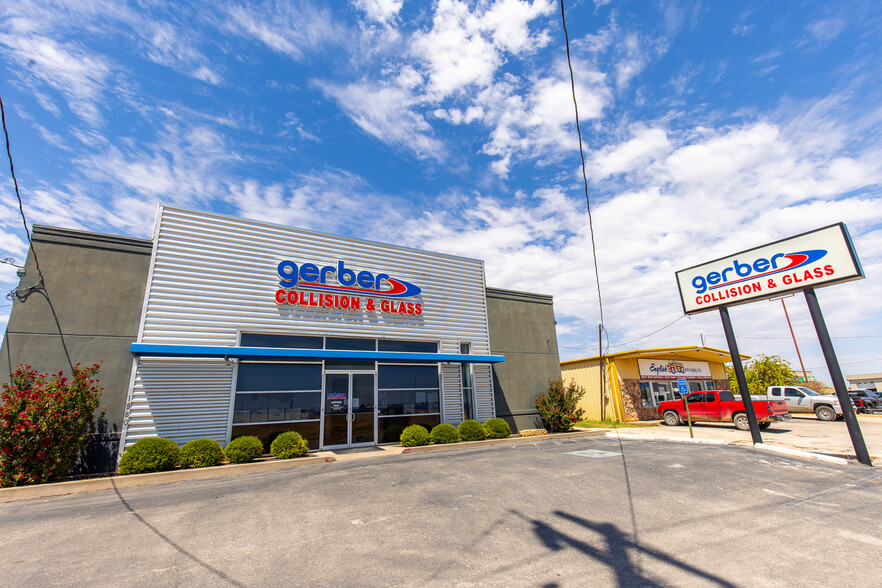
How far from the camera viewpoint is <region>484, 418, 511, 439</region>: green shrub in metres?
14.2

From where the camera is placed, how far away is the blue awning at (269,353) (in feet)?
33.7

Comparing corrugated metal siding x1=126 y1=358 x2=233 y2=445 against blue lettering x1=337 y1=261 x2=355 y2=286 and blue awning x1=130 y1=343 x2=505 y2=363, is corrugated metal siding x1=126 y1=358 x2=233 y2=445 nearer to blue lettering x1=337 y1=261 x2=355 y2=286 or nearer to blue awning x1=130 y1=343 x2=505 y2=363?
blue awning x1=130 y1=343 x2=505 y2=363

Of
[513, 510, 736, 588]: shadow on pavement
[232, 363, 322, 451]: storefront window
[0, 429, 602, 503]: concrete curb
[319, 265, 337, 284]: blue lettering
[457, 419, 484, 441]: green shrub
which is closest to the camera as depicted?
[513, 510, 736, 588]: shadow on pavement

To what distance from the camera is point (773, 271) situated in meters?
11.6

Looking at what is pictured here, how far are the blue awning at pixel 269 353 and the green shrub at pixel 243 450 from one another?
2.35m

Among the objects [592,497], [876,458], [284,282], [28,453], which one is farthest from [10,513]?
[876,458]

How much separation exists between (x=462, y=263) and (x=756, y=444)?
11.9 meters

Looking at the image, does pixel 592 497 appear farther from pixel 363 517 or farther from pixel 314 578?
pixel 314 578

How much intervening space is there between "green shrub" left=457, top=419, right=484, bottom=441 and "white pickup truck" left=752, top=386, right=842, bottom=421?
56.2 ft

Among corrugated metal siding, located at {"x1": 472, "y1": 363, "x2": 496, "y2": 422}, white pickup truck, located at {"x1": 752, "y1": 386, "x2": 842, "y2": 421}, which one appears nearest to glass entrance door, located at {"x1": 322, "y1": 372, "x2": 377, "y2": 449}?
corrugated metal siding, located at {"x1": 472, "y1": 363, "x2": 496, "y2": 422}

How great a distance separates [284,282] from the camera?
43.6 feet

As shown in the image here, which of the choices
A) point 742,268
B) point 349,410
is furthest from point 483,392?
point 742,268

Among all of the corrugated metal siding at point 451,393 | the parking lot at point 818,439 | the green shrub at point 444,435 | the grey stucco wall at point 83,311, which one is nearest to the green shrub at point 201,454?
the grey stucco wall at point 83,311

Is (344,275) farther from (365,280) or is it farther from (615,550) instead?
(615,550)
